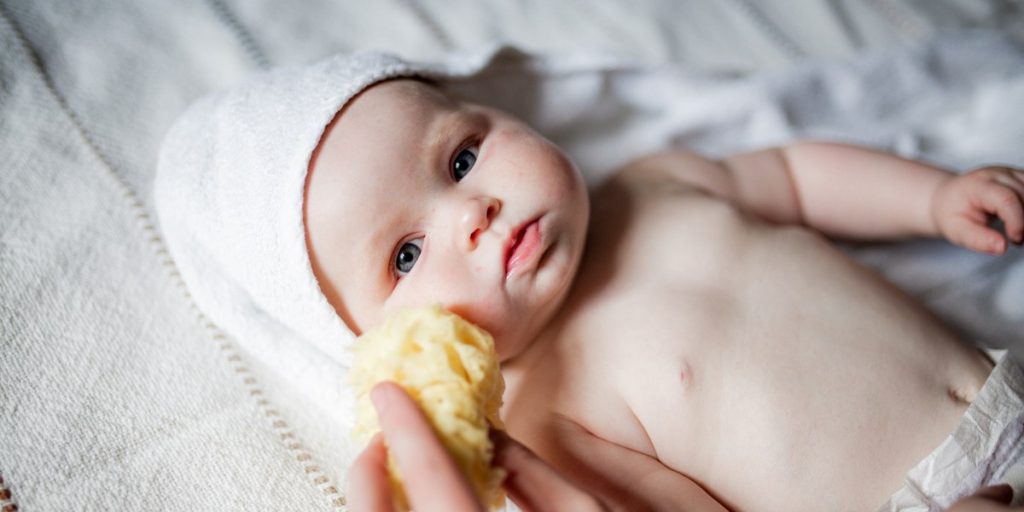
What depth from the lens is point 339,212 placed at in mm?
1162

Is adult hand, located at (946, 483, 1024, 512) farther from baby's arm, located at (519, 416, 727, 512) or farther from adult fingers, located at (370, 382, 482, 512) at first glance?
adult fingers, located at (370, 382, 482, 512)

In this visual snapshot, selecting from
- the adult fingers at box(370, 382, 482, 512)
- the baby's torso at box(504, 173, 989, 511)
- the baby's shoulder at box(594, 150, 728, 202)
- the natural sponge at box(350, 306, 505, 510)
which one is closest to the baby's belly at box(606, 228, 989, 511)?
the baby's torso at box(504, 173, 989, 511)

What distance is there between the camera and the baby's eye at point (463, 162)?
1.24m

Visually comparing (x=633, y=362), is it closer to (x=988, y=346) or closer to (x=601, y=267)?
(x=601, y=267)

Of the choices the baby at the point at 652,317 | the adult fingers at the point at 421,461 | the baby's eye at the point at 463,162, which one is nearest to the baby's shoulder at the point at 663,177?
the baby at the point at 652,317

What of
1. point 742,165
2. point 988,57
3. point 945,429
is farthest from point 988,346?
point 988,57

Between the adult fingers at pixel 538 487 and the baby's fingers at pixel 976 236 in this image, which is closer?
the adult fingers at pixel 538 487

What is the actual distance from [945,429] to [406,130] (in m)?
0.90

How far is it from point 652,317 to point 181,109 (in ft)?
3.31

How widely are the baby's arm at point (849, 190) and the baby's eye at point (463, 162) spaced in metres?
0.47

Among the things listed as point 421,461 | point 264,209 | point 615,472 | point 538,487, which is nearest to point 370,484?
point 421,461

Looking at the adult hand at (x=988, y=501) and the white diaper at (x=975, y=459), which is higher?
the adult hand at (x=988, y=501)

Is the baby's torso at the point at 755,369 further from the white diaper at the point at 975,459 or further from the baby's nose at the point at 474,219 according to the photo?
the baby's nose at the point at 474,219

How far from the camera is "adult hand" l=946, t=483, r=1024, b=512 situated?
0.96 m
